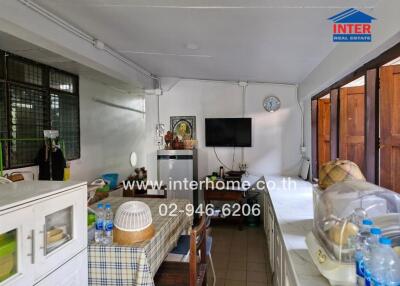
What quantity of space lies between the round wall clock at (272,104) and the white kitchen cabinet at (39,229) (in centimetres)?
353

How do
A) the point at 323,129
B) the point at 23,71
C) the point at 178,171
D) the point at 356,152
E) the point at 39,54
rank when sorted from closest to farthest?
the point at 356,152 < the point at 39,54 < the point at 23,71 < the point at 323,129 < the point at 178,171

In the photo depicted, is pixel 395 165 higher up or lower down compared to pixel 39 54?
lower down

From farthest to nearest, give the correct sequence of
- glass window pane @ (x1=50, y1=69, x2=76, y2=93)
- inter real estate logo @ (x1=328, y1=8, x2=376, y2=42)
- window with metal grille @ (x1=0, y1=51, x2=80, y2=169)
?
glass window pane @ (x1=50, y1=69, x2=76, y2=93) < window with metal grille @ (x1=0, y1=51, x2=80, y2=169) < inter real estate logo @ (x1=328, y1=8, x2=376, y2=42)

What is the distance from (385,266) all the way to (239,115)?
12.5 feet

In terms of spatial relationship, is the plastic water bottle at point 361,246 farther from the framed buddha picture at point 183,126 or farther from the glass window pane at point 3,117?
the framed buddha picture at point 183,126

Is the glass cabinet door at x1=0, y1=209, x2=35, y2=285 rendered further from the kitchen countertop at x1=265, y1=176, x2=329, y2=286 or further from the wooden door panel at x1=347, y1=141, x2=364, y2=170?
the wooden door panel at x1=347, y1=141, x2=364, y2=170

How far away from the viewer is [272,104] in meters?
4.44

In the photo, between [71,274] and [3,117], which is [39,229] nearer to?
[71,274]

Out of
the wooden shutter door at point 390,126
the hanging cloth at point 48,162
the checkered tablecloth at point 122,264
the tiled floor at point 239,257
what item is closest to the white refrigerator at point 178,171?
the tiled floor at point 239,257

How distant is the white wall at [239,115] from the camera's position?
442cm

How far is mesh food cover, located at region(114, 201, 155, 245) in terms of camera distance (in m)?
1.69

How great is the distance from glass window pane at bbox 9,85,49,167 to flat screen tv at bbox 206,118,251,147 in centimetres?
246

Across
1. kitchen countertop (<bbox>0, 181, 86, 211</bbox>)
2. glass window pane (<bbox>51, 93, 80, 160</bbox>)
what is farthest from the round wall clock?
kitchen countertop (<bbox>0, 181, 86, 211</bbox>)

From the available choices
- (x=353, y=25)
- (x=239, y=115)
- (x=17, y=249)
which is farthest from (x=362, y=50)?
(x=239, y=115)
